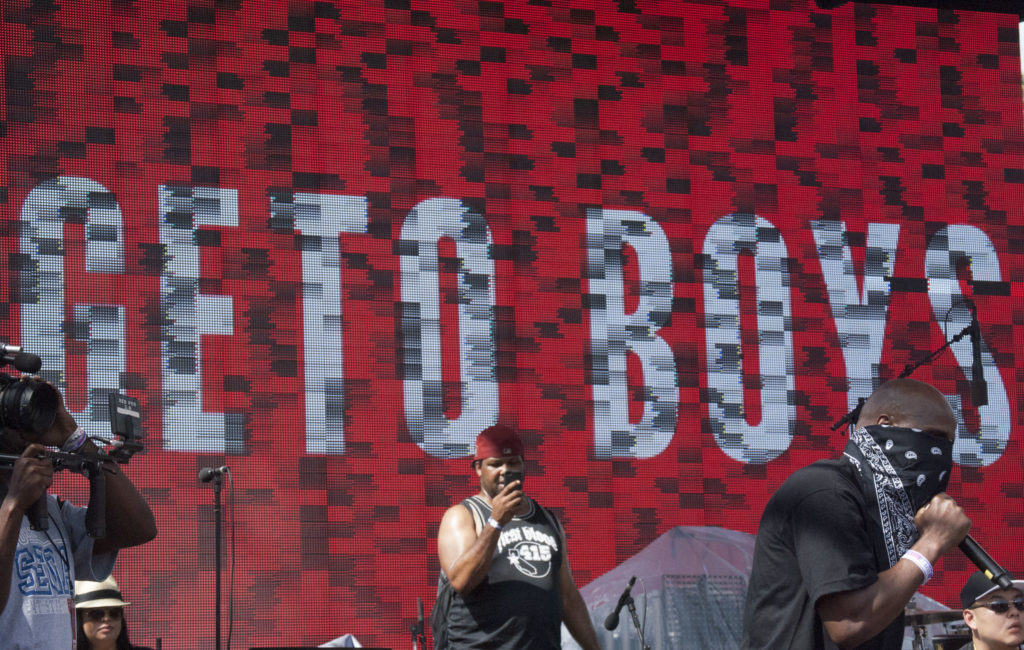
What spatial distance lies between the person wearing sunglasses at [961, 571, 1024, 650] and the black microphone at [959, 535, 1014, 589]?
1.51 meters

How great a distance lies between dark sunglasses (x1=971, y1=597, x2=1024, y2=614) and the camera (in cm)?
389

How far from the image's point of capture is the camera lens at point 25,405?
→ 266 cm

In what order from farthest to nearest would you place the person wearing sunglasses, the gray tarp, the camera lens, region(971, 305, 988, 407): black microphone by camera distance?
region(971, 305, 988, 407): black microphone, the gray tarp, the person wearing sunglasses, the camera lens

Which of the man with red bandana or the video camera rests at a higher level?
the video camera

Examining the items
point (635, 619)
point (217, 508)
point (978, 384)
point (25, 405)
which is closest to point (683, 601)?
point (635, 619)

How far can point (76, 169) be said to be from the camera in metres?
6.30

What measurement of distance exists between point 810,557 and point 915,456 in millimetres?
292

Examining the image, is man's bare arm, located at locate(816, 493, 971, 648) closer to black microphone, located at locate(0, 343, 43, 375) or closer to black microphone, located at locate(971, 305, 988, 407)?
Answer: black microphone, located at locate(0, 343, 43, 375)

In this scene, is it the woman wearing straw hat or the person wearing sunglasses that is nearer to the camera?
the person wearing sunglasses

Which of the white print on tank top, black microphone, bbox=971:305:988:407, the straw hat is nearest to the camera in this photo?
the white print on tank top

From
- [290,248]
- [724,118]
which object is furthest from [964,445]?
[290,248]

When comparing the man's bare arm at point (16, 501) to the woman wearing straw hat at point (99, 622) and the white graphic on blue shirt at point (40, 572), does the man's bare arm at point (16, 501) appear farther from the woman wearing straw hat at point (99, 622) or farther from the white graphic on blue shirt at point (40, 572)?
the woman wearing straw hat at point (99, 622)

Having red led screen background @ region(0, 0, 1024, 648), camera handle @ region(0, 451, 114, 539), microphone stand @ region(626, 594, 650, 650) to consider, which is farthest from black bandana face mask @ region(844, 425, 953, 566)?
red led screen background @ region(0, 0, 1024, 648)

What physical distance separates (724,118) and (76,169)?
331 cm
